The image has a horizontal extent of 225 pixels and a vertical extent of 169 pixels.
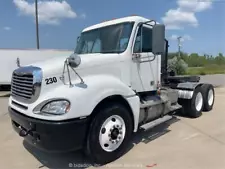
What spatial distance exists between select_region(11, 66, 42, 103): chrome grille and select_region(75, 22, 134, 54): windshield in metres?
1.51

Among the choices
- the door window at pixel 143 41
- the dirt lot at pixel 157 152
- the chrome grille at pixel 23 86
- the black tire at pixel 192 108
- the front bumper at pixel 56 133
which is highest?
the door window at pixel 143 41

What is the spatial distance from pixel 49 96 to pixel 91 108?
621 millimetres

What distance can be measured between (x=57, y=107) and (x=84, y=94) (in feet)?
1.36

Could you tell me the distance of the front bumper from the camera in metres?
3.24

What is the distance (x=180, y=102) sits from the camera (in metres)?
6.88

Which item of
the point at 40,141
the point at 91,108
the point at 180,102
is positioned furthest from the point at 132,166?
the point at 180,102

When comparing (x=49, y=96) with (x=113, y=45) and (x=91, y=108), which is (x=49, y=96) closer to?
(x=91, y=108)

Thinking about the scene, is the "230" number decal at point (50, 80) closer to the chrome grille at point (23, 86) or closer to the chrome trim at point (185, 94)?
the chrome grille at point (23, 86)

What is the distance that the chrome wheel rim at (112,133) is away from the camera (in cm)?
380

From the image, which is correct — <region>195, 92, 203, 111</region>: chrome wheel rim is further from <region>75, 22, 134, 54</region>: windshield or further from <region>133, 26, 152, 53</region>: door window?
<region>75, 22, 134, 54</region>: windshield

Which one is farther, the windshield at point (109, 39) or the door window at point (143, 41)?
the door window at point (143, 41)

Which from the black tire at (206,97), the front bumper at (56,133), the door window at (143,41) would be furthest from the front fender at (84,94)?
the black tire at (206,97)

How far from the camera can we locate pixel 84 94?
Answer: 3443 mm

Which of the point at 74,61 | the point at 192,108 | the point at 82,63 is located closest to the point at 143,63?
the point at 82,63
